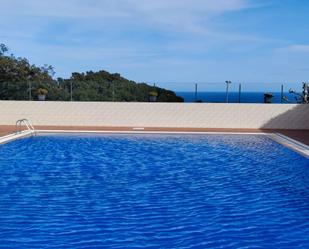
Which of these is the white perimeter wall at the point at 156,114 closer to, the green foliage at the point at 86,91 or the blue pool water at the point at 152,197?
the green foliage at the point at 86,91

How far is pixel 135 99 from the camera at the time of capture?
755 inches

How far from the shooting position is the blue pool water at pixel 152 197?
203 inches

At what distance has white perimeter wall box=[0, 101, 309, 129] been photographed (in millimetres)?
17562

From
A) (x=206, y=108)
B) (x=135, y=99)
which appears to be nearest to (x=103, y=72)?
(x=135, y=99)

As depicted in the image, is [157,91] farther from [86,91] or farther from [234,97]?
[234,97]

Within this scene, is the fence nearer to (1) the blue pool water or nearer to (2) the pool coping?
(2) the pool coping

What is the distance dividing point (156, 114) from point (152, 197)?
35.3ft

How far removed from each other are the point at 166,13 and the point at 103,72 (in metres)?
10.9

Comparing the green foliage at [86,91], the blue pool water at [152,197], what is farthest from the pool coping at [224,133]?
the green foliage at [86,91]

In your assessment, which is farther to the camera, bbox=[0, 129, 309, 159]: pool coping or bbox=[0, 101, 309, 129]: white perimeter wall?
bbox=[0, 101, 309, 129]: white perimeter wall

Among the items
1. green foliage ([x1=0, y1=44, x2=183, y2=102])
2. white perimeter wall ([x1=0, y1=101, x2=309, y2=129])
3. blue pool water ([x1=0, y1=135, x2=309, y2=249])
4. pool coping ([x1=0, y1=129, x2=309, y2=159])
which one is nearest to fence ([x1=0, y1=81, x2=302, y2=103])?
green foliage ([x1=0, y1=44, x2=183, y2=102])

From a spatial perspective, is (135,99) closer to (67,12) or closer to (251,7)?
(67,12)

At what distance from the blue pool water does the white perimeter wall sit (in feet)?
17.1

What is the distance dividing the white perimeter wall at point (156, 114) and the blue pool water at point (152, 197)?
520 cm
